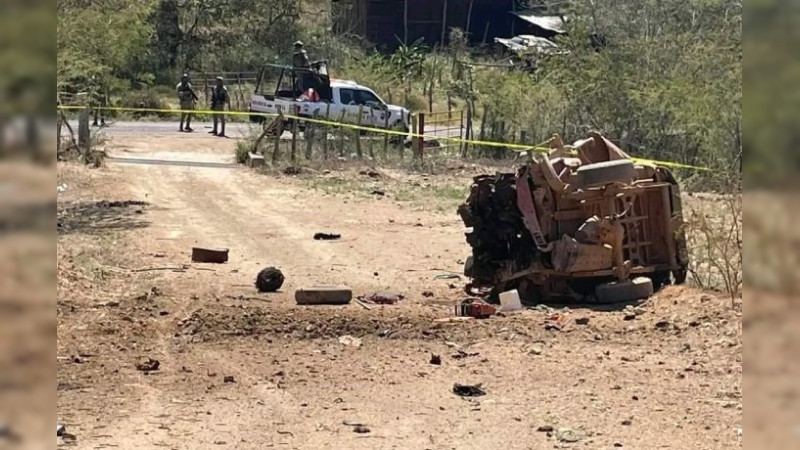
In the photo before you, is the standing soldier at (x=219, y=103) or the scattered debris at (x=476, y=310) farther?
the standing soldier at (x=219, y=103)

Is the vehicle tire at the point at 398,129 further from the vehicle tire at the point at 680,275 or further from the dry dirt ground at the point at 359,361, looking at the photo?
the vehicle tire at the point at 680,275

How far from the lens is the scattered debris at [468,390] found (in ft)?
23.6

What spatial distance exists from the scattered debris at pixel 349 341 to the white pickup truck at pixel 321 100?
62.6 feet

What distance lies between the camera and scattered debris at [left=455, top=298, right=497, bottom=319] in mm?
9617

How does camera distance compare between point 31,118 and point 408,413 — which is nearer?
point 31,118

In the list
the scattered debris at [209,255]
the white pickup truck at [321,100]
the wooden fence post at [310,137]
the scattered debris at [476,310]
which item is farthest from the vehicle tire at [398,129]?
the scattered debris at [476,310]

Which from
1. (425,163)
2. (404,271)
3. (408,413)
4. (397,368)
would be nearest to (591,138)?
(404,271)

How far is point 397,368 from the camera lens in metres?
7.93

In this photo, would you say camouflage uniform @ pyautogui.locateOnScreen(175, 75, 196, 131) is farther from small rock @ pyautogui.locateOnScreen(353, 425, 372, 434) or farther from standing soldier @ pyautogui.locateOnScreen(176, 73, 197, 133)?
small rock @ pyautogui.locateOnScreen(353, 425, 372, 434)

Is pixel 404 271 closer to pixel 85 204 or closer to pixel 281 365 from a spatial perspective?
pixel 281 365

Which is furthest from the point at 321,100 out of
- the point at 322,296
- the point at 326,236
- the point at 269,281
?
the point at 322,296

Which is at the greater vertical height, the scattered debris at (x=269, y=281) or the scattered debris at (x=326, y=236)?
the scattered debris at (x=269, y=281)

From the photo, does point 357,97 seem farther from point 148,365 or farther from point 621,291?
point 148,365

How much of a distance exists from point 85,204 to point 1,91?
1641cm
